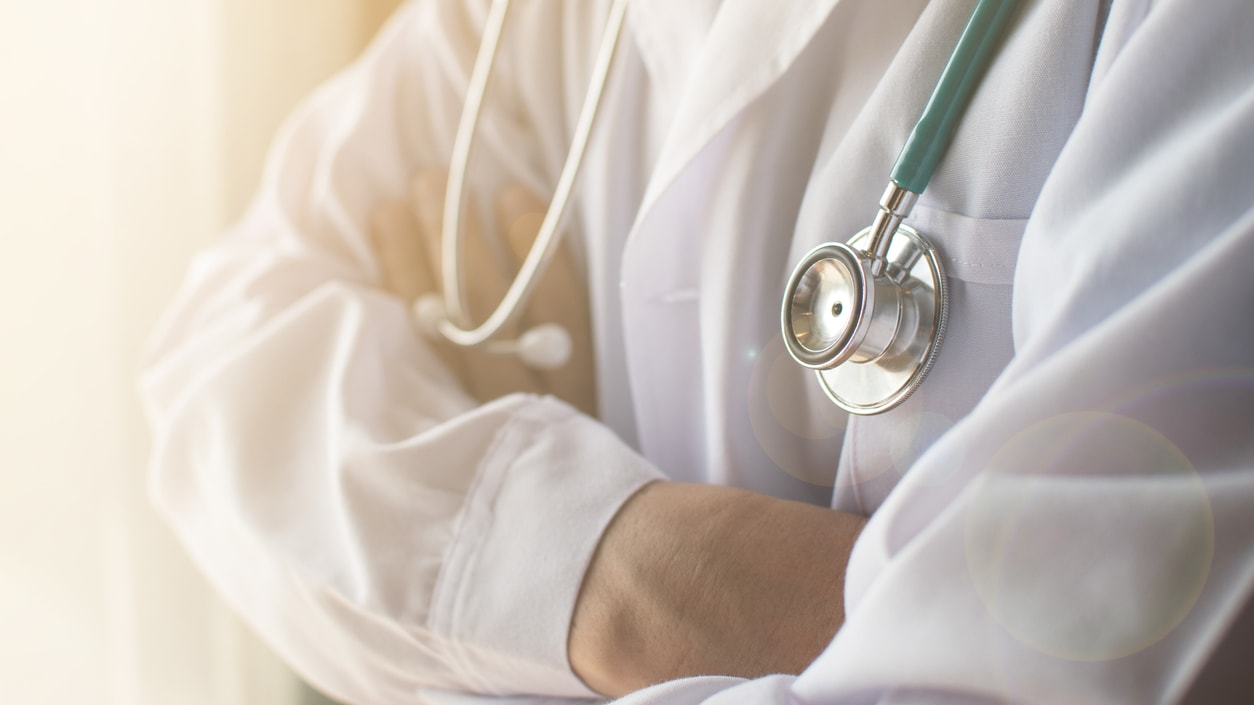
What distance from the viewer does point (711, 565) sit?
439 mm

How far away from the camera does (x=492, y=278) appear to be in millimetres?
771

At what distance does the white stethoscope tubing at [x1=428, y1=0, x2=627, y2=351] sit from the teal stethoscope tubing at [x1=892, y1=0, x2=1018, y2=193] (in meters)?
0.27

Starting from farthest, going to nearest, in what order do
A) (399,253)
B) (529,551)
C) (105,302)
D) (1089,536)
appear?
(105,302) → (399,253) → (529,551) → (1089,536)

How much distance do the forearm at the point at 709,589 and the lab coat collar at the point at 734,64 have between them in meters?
0.21

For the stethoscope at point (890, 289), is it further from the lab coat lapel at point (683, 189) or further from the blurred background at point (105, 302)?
the blurred background at point (105, 302)

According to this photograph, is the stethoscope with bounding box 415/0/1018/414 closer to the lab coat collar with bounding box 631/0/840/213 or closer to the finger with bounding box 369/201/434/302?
the lab coat collar with bounding box 631/0/840/213

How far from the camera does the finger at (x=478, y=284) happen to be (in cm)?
74

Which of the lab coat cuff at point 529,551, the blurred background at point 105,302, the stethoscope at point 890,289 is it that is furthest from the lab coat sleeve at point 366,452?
the blurred background at point 105,302

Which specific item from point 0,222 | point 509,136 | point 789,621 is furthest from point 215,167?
point 789,621

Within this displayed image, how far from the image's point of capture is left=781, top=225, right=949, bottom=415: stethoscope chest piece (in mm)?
374

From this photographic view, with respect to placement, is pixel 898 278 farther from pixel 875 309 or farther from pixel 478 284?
pixel 478 284

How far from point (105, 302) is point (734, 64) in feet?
2.94

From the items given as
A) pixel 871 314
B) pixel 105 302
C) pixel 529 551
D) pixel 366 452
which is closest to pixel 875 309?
pixel 871 314

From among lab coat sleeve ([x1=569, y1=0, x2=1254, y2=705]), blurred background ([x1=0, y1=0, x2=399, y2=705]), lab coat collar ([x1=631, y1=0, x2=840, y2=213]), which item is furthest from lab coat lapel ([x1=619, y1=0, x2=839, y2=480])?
blurred background ([x1=0, y1=0, x2=399, y2=705])
